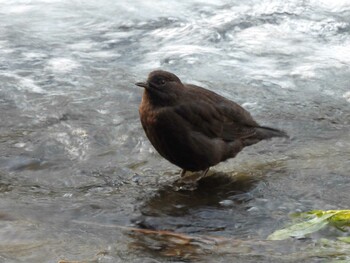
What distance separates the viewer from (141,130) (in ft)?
22.7

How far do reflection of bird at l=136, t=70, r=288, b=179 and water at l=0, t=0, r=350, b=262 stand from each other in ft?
0.62

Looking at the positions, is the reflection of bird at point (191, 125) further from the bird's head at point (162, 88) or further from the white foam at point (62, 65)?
the white foam at point (62, 65)

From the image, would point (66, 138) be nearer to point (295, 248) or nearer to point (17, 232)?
point (17, 232)

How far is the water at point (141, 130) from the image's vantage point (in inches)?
191

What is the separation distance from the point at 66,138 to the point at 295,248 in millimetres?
2591

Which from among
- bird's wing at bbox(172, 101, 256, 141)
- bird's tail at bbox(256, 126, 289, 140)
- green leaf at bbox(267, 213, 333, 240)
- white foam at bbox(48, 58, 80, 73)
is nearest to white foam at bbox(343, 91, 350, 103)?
bird's tail at bbox(256, 126, 289, 140)

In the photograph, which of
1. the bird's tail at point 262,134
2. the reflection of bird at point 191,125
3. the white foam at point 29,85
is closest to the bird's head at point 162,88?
the reflection of bird at point 191,125

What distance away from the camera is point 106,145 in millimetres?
6594

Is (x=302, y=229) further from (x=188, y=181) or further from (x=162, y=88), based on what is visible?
(x=162, y=88)

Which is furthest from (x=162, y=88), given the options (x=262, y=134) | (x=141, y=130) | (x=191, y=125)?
(x=141, y=130)

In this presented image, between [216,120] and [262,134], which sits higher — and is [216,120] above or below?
above

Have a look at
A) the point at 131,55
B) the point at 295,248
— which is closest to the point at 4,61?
the point at 131,55

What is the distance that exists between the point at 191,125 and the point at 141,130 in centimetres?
103

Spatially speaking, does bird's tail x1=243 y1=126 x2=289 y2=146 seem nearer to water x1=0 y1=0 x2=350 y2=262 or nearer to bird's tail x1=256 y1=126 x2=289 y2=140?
bird's tail x1=256 y1=126 x2=289 y2=140
